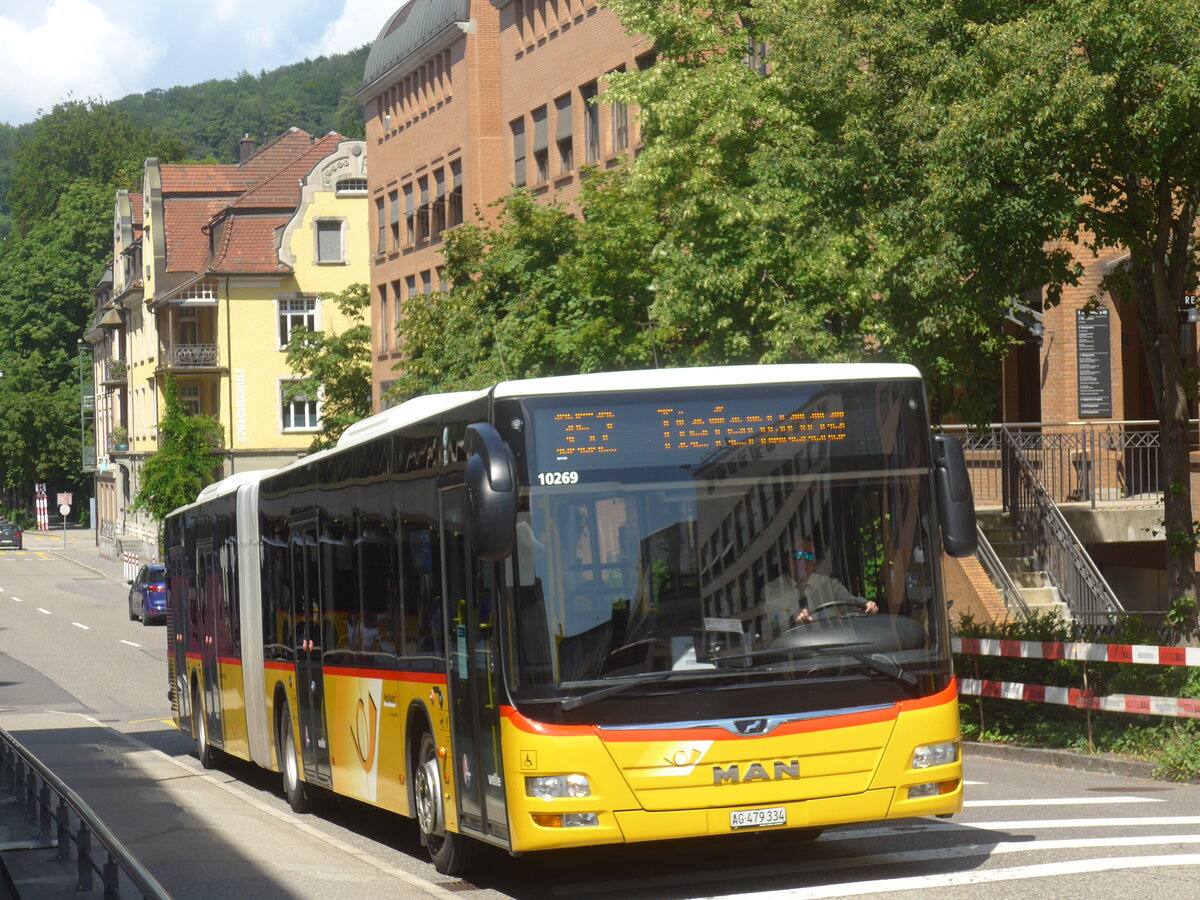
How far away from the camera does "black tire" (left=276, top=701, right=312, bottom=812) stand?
15.9 m

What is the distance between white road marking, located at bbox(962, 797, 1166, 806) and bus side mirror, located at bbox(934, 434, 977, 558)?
3.78 metres

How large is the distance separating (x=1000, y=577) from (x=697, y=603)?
53.9ft

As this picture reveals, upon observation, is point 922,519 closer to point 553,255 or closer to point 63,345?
point 553,255

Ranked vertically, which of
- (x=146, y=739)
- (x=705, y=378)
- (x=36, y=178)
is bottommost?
(x=146, y=739)

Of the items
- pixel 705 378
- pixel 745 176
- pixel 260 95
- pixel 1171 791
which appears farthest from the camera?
pixel 260 95

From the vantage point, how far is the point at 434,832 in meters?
11.3

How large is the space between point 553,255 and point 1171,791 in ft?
58.6

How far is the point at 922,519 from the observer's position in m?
10.1

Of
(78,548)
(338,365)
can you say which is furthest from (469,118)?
(78,548)

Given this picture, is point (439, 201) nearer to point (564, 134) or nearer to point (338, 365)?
point (338, 365)

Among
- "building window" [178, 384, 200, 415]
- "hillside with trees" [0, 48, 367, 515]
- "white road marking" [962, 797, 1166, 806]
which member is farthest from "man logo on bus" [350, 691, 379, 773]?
"hillside with trees" [0, 48, 367, 515]

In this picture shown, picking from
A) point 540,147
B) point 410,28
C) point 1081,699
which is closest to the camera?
point 1081,699

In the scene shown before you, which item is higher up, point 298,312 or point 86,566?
point 298,312

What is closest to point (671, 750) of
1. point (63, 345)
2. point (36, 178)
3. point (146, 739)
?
point (146, 739)
